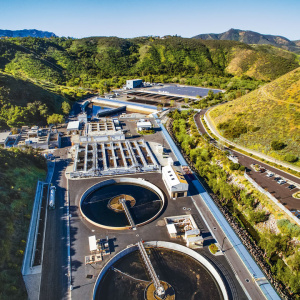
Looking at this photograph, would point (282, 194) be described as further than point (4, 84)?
No

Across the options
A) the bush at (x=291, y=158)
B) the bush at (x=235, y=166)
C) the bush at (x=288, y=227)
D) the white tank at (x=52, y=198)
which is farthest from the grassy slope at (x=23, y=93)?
the bush at (x=288, y=227)

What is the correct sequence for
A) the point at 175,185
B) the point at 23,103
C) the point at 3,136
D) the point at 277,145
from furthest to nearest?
the point at 23,103 < the point at 3,136 < the point at 277,145 < the point at 175,185

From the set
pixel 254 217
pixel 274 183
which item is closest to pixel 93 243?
pixel 254 217

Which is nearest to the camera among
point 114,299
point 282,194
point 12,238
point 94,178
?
point 114,299

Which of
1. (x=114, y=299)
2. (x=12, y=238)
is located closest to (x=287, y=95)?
(x=114, y=299)

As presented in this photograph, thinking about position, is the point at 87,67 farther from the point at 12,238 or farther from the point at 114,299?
the point at 114,299

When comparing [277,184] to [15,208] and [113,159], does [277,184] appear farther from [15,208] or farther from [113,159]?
[15,208]

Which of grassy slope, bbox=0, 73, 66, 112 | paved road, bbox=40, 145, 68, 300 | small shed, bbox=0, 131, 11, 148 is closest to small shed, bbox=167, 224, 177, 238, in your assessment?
paved road, bbox=40, 145, 68, 300
